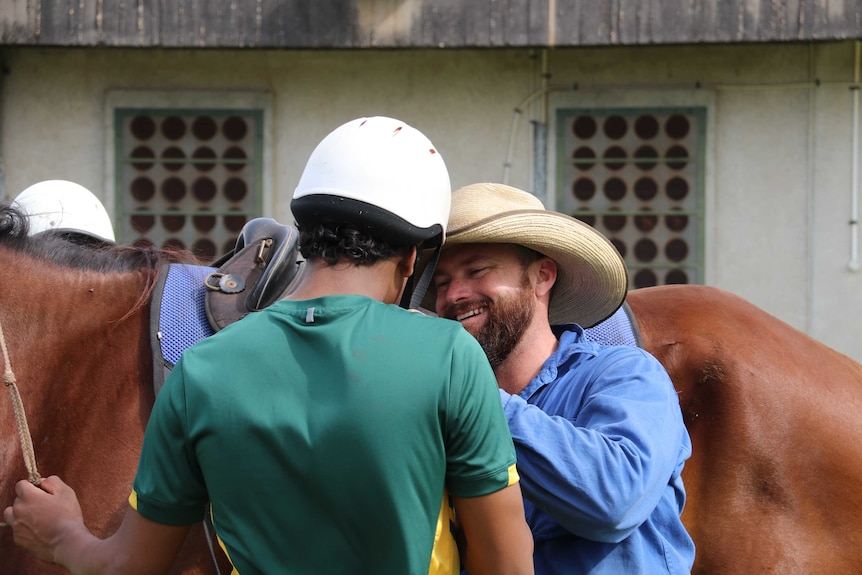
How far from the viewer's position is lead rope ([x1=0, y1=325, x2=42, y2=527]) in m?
1.87

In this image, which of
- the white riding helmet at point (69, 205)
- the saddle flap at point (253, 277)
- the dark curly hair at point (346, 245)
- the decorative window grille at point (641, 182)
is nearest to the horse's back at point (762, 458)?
the saddle flap at point (253, 277)

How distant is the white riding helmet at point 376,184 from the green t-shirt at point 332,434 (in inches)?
5.1

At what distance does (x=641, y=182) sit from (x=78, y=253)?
5198 millimetres

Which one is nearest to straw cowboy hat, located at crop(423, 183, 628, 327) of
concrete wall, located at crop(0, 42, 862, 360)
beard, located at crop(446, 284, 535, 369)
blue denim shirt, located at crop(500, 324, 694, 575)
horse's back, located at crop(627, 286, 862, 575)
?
beard, located at crop(446, 284, 535, 369)

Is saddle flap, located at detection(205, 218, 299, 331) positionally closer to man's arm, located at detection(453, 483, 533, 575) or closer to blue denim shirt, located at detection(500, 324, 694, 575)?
blue denim shirt, located at detection(500, 324, 694, 575)

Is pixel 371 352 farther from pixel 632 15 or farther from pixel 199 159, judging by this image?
pixel 199 159

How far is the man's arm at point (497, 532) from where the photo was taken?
1.44 metres

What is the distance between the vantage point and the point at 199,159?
7012mm

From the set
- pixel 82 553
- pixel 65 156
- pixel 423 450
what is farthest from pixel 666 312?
pixel 65 156

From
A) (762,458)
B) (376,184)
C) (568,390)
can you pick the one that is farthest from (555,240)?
(762,458)

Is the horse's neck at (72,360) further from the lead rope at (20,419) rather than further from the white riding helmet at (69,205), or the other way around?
the white riding helmet at (69,205)

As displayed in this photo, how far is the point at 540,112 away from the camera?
6.91 meters

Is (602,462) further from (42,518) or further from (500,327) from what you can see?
(42,518)

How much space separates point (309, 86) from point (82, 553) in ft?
19.0
